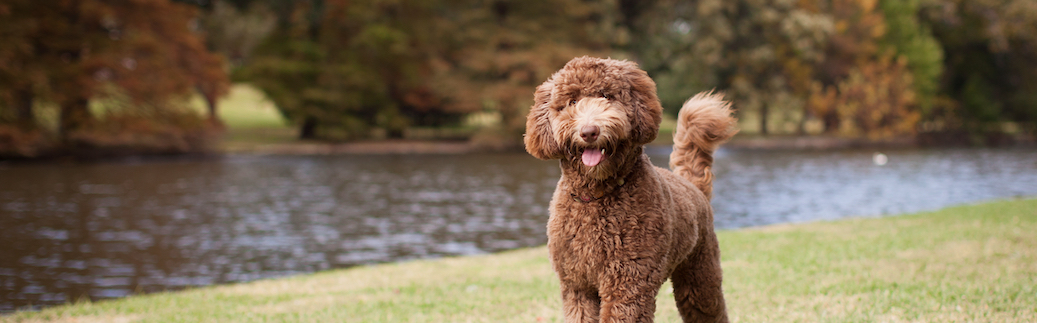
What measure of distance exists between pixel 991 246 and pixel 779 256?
2.18m

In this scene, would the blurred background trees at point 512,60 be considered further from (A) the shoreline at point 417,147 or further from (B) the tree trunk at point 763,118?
(A) the shoreline at point 417,147

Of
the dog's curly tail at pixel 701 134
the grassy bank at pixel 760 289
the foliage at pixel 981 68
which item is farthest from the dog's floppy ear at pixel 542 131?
the foliage at pixel 981 68

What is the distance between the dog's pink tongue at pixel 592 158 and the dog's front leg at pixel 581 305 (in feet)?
2.43

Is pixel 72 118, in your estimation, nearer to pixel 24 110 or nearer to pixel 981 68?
pixel 24 110

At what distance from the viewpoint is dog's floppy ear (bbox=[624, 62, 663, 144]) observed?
3098mm

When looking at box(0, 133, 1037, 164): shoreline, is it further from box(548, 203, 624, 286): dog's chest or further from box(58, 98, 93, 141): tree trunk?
box(548, 203, 624, 286): dog's chest

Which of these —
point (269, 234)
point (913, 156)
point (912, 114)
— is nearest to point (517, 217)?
point (269, 234)

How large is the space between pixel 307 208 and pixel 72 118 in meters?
19.0

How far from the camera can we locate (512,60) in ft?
121

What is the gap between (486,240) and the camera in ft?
41.4

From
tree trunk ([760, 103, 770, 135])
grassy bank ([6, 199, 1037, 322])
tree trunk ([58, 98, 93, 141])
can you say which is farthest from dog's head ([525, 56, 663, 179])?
tree trunk ([760, 103, 770, 135])

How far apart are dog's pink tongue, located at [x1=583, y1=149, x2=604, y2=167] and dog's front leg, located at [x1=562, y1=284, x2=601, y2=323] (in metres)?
0.74

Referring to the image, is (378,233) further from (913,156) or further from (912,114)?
(912,114)

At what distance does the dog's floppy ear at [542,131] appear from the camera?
3.11 meters
